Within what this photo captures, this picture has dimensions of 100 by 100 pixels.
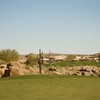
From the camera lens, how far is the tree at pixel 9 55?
55.8 m

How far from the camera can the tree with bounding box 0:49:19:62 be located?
5578 centimetres

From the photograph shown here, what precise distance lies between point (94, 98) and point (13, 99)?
3948 mm

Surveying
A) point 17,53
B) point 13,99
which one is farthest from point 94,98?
point 17,53

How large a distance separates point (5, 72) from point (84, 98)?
22116 millimetres

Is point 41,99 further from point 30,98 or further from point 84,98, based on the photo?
point 84,98

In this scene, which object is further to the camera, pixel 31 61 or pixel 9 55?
pixel 31 61

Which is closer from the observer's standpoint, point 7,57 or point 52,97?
point 52,97

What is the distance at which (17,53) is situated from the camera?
5691 cm

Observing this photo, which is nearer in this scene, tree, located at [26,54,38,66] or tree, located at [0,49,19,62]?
tree, located at [0,49,19,62]

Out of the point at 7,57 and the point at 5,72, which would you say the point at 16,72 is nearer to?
the point at 5,72

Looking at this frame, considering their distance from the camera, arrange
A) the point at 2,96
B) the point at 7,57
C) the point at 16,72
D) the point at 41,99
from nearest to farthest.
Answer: the point at 41,99 < the point at 2,96 < the point at 16,72 < the point at 7,57

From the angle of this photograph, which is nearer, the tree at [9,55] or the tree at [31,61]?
the tree at [9,55]

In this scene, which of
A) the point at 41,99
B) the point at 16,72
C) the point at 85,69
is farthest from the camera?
the point at 85,69

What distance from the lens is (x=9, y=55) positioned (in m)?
56.0
